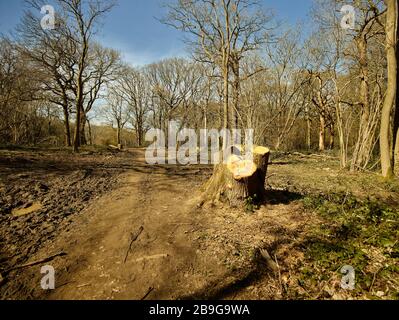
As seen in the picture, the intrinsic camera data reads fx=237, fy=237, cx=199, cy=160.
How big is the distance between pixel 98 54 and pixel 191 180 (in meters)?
21.7

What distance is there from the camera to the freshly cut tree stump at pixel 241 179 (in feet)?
17.2

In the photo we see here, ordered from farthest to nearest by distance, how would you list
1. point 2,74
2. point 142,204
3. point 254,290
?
point 2,74
point 142,204
point 254,290

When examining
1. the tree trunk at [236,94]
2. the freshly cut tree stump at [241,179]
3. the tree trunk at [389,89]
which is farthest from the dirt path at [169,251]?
the tree trunk at [236,94]

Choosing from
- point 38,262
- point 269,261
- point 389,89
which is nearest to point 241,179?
point 269,261

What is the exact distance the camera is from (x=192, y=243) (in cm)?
409

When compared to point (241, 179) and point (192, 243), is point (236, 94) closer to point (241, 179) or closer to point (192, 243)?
point (241, 179)

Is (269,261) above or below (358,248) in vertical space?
below

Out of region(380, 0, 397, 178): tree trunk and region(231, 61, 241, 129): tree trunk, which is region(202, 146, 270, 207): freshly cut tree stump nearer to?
region(380, 0, 397, 178): tree trunk

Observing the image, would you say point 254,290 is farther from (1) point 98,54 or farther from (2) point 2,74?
(1) point 98,54

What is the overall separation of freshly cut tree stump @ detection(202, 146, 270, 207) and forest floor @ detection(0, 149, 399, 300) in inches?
9.4

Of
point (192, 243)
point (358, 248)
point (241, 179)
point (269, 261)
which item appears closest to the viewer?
point (269, 261)

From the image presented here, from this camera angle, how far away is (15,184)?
6.42m

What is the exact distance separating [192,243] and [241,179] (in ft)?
5.99
